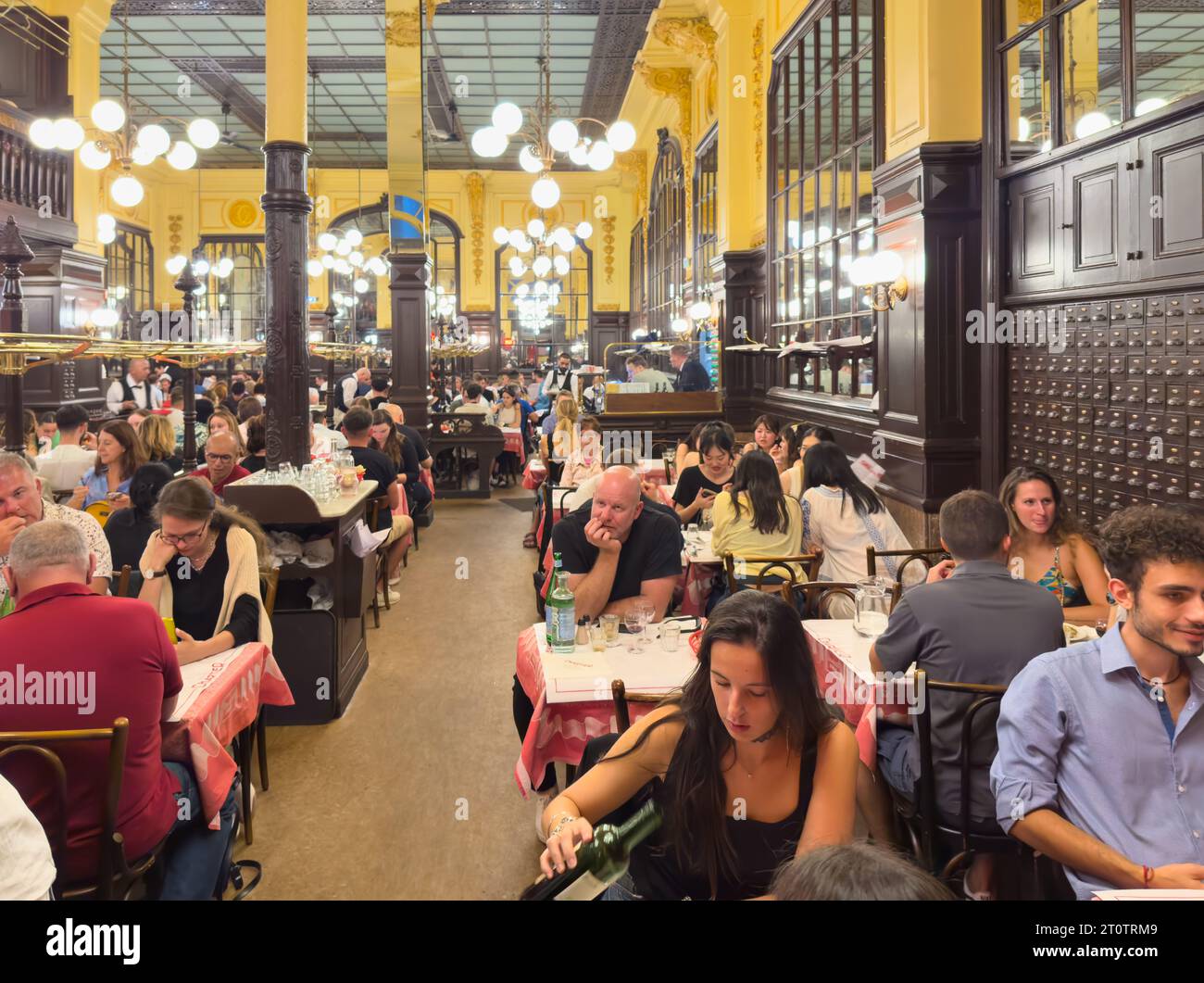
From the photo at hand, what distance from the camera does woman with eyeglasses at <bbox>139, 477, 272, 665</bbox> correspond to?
3572 millimetres

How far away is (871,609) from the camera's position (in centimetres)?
382

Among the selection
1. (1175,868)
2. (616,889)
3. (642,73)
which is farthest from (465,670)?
(642,73)

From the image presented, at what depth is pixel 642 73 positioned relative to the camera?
14.2 meters

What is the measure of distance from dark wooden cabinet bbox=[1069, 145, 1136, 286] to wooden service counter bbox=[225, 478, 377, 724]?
153 inches

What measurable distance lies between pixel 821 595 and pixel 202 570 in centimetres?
268

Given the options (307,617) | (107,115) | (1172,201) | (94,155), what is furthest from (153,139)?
(1172,201)

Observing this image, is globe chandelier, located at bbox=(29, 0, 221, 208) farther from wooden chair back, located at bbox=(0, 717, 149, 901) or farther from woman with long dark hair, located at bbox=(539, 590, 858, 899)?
woman with long dark hair, located at bbox=(539, 590, 858, 899)

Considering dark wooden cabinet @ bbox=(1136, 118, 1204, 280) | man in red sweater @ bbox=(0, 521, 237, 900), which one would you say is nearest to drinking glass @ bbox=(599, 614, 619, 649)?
man in red sweater @ bbox=(0, 521, 237, 900)

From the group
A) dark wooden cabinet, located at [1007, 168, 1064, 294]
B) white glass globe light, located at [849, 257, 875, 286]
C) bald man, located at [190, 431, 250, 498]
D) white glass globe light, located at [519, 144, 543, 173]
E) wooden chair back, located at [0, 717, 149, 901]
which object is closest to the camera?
wooden chair back, located at [0, 717, 149, 901]

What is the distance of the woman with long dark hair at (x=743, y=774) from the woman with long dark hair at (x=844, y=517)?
3036 millimetres

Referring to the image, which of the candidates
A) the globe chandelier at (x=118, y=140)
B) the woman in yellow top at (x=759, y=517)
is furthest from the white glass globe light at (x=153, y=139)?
the woman in yellow top at (x=759, y=517)

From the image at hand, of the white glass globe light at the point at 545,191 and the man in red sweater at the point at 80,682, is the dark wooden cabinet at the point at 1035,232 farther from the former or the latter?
the man in red sweater at the point at 80,682
